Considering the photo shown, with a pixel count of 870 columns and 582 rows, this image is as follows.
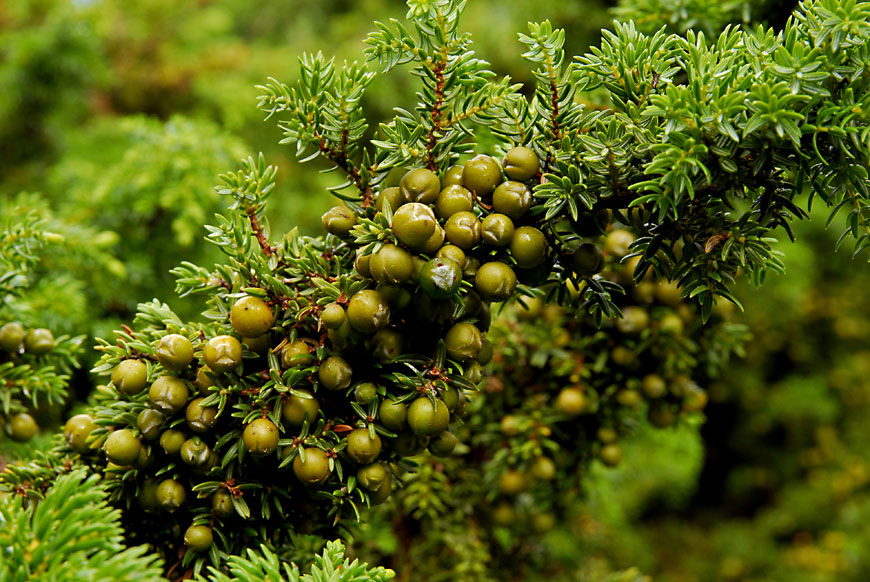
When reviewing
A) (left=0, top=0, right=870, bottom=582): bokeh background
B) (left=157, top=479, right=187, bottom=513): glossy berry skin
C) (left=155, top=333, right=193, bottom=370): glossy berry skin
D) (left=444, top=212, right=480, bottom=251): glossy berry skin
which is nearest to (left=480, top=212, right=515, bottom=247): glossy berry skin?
(left=444, top=212, right=480, bottom=251): glossy berry skin

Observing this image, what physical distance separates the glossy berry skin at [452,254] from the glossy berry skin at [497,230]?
0.04 m

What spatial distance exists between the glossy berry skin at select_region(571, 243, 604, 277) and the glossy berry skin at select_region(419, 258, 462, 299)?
0.67ft

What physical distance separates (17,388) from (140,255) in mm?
798

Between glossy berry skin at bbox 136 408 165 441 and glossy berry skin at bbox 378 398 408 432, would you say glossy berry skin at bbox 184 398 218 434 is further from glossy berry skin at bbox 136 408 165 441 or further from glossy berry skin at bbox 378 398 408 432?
glossy berry skin at bbox 378 398 408 432

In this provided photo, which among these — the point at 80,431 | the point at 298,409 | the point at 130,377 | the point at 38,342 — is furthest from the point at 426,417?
the point at 38,342

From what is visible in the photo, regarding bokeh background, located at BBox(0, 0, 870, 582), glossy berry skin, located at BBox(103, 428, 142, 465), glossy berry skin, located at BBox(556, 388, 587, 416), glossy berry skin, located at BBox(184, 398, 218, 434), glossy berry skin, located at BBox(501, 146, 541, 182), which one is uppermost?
bokeh background, located at BBox(0, 0, 870, 582)

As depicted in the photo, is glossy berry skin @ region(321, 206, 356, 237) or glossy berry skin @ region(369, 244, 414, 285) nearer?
glossy berry skin @ region(369, 244, 414, 285)

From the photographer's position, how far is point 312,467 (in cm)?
76

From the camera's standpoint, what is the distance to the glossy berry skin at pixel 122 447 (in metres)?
0.80

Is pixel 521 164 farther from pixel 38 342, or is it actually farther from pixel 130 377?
pixel 38 342

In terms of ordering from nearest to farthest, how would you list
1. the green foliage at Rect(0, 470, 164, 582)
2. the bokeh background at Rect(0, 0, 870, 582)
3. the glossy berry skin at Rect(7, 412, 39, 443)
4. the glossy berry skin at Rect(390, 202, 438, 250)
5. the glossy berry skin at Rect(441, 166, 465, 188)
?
the green foliage at Rect(0, 470, 164, 582) < the glossy berry skin at Rect(390, 202, 438, 250) < the glossy berry skin at Rect(441, 166, 465, 188) < the glossy berry skin at Rect(7, 412, 39, 443) < the bokeh background at Rect(0, 0, 870, 582)

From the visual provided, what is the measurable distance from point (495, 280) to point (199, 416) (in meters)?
0.38

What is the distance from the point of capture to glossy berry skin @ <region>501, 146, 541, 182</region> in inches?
31.8

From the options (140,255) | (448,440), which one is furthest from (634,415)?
(140,255)
